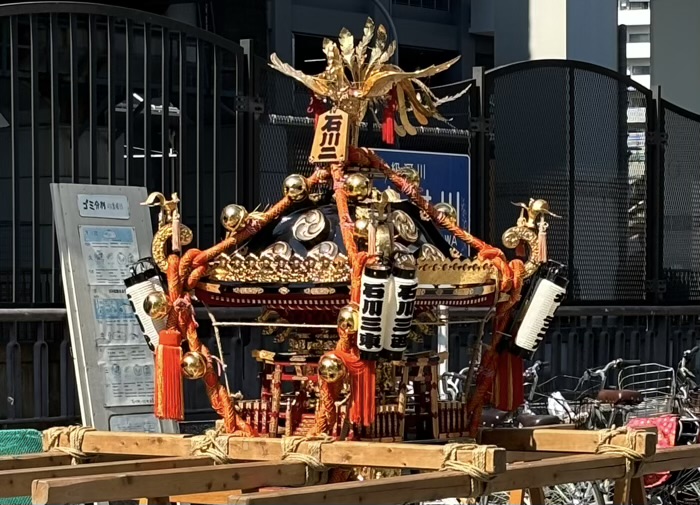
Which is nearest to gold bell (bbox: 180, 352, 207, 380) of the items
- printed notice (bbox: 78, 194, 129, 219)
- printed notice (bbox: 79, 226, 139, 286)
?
printed notice (bbox: 79, 226, 139, 286)

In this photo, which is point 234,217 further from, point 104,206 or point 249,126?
point 249,126

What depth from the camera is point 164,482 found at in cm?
430

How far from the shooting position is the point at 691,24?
15383mm

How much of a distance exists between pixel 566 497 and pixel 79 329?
9.48ft

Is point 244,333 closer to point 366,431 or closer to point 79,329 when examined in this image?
point 79,329

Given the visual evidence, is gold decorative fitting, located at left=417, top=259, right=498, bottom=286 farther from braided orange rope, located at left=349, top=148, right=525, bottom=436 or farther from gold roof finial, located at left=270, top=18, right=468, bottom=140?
gold roof finial, located at left=270, top=18, right=468, bottom=140

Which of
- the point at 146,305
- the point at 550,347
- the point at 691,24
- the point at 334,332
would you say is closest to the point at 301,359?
the point at 334,332

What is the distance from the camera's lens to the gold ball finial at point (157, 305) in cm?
527

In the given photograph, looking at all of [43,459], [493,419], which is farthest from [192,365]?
[493,419]

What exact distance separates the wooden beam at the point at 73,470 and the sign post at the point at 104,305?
2591mm

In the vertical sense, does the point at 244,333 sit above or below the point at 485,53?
below

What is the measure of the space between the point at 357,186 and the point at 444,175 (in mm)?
4451

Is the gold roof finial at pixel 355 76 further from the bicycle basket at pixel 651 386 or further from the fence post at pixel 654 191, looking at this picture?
the fence post at pixel 654 191

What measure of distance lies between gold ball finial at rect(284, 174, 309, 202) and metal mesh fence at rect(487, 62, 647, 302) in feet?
15.5
